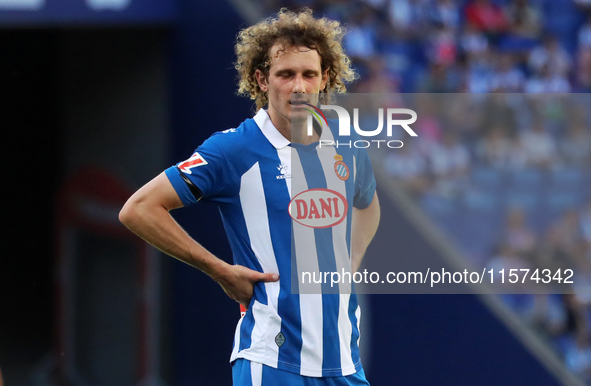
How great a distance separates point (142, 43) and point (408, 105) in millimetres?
2573

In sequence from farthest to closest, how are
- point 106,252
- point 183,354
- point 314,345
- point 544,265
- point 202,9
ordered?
point 106,252, point 183,354, point 202,9, point 544,265, point 314,345

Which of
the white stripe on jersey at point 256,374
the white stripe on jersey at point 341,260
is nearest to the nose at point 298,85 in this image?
the white stripe on jersey at point 341,260

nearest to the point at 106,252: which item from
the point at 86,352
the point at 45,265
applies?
the point at 86,352

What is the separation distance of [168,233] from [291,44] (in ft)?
2.69

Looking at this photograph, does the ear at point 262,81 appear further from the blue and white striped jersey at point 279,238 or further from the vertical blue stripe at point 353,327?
the vertical blue stripe at point 353,327

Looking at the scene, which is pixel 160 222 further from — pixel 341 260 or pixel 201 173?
pixel 341 260

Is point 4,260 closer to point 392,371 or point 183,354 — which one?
point 183,354

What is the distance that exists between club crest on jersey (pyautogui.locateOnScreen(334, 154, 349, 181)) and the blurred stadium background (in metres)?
1.79

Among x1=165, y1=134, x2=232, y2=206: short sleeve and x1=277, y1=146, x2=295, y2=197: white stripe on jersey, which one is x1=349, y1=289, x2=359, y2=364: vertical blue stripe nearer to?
x1=277, y1=146, x2=295, y2=197: white stripe on jersey

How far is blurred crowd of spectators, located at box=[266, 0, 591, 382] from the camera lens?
5.54 m

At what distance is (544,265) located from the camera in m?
5.07

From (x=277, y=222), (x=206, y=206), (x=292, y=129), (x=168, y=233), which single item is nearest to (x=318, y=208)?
(x=277, y=222)

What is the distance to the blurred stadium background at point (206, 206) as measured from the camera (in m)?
5.40

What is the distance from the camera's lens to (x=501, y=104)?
20.3 feet
